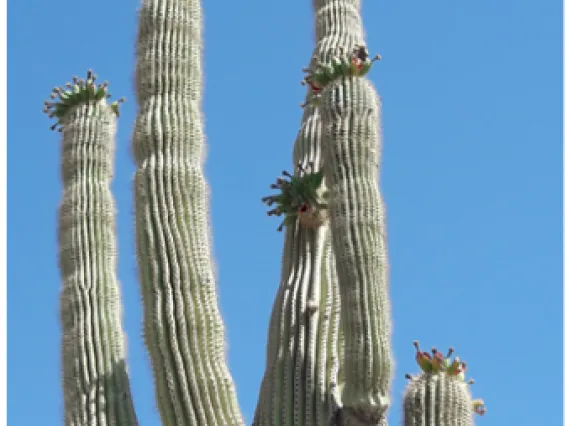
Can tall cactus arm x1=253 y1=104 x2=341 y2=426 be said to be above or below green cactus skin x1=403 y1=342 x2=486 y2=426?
above

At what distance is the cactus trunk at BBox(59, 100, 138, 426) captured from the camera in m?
9.81

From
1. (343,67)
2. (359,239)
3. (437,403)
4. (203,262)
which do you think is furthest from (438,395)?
(343,67)

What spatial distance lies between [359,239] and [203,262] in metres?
1.19

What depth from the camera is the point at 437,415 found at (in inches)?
338

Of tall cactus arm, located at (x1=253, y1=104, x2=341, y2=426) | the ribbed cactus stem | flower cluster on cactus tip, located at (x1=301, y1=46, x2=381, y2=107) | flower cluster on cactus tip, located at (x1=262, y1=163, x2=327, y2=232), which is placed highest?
flower cluster on cactus tip, located at (x1=301, y1=46, x2=381, y2=107)

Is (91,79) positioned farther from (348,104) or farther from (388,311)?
(388,311)

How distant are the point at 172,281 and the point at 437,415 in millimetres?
2201

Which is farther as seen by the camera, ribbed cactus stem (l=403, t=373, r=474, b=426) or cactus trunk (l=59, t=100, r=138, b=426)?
cactus trunk (l=59, t=100, r=138, b=426)

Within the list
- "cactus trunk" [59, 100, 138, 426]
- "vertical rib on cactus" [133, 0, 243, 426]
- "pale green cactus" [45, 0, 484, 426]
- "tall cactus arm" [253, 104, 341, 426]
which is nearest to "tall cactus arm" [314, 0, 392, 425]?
"pale green cactus" [45, 0, 484, 426]

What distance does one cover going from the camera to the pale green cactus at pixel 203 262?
922 cm

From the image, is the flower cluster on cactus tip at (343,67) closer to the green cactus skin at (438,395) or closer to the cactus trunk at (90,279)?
the cactus trunk at (90,279)

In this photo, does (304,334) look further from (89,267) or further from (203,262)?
(89,267)

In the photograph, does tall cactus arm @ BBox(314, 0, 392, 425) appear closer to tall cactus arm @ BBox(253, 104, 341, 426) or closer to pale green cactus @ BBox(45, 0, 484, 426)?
pale green cactus @ BBox(45, 0, 484, 426)

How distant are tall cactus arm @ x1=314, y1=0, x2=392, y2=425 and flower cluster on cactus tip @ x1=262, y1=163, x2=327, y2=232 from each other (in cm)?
45
